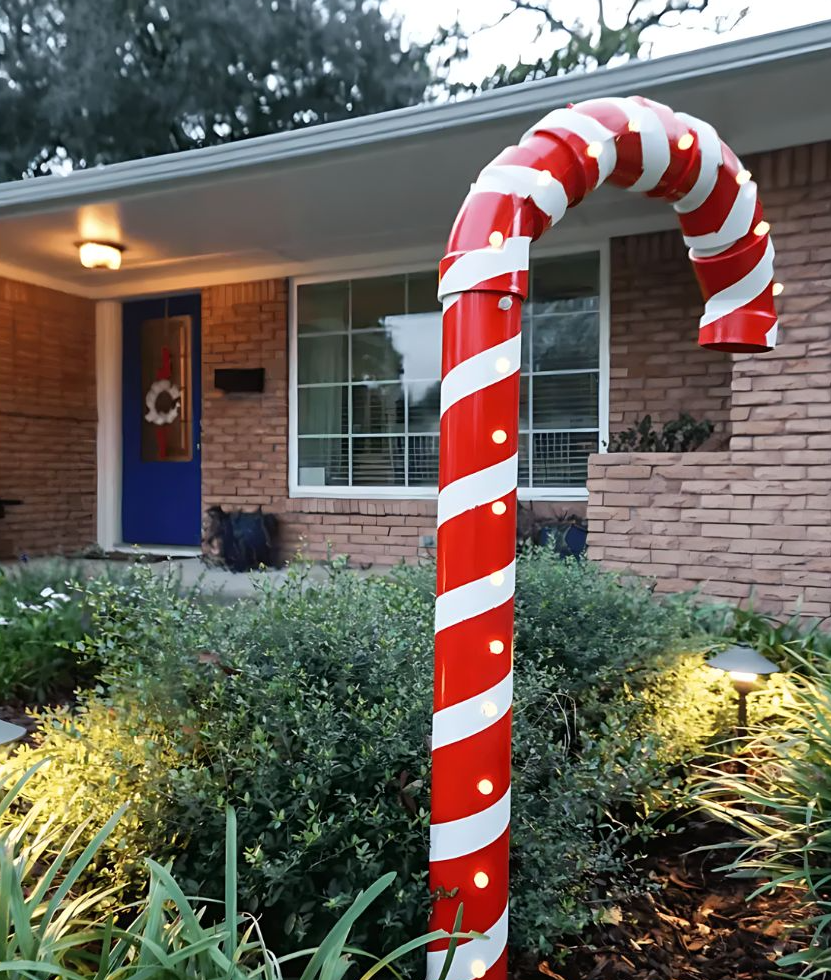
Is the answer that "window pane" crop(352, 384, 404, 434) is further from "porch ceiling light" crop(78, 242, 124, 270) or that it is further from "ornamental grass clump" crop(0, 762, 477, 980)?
"ornamental grass clump" crop(0, 762, 477, 980)

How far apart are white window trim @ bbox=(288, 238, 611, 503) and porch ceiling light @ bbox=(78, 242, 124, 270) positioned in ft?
5.03

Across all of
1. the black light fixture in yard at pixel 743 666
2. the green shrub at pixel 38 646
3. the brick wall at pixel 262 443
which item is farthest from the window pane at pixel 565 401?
the green shrub at pixel 38 646

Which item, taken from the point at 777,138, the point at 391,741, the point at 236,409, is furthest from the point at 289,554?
the point at 391,741

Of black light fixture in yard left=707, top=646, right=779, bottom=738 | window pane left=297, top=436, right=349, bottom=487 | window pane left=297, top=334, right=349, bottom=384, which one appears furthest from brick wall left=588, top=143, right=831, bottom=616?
window pane left=297, top=334, right=349, bottom=384

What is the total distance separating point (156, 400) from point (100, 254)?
6.81 ft

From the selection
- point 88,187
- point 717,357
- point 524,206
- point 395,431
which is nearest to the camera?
point 524,206

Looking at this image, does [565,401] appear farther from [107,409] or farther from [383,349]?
[107,409]

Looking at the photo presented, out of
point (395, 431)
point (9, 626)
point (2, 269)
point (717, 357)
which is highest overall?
point (2, 269)

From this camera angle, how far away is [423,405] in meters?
6.90

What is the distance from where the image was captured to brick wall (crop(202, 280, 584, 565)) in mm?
6895

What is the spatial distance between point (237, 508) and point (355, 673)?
536cm

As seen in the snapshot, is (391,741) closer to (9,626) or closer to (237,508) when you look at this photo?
(9,626)

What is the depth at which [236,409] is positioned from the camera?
294 inches

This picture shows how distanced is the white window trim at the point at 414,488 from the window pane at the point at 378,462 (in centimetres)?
8
